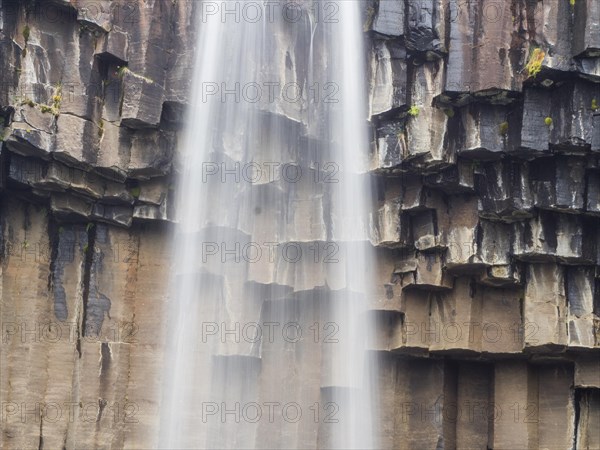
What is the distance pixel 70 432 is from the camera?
66.2 ft

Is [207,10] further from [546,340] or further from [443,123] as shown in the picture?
[546,340]

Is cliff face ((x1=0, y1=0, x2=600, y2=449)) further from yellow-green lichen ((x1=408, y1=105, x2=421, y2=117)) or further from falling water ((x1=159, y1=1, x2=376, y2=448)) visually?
falling water ((x1=159, y1=1, x2=376, y2=448))

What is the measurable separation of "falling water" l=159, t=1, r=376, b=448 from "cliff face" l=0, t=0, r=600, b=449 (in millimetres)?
234

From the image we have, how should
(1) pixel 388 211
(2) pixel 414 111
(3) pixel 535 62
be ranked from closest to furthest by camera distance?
(3) pixel 535 62 → (2) pixel 414 111 → (1) pixel 388 211

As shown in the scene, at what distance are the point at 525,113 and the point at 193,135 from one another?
22.1ft

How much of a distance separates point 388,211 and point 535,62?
14.0ft

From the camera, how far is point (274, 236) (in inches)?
821

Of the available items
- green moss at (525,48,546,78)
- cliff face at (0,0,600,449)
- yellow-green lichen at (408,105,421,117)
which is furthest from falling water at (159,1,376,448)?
green moss at (525,48,546,78)

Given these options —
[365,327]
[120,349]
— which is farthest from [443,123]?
[120,349]

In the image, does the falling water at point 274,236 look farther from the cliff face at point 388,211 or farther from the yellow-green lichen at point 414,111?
the yellow-green lichen at point 414,111

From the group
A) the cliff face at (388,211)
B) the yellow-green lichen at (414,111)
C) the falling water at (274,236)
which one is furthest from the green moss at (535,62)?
the falling water at (274,236)

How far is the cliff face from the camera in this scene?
19.8 metres

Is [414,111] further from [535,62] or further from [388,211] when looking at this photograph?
[535,62]

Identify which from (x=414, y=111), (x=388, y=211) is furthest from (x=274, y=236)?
(x=414, y=111)
